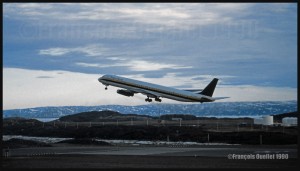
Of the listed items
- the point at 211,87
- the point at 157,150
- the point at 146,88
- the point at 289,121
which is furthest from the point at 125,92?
the point at 289,121

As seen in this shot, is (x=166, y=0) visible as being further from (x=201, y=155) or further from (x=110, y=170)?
(x=201, y=155)

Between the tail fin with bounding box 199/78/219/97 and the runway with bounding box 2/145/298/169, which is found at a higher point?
the tail fin with bounding box 199/78/219/97

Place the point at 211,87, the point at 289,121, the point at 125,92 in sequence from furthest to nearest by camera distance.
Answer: the point at 289,121, the point at 125,92, the point at 211,87

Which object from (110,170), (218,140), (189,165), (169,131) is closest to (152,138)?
(169,131)

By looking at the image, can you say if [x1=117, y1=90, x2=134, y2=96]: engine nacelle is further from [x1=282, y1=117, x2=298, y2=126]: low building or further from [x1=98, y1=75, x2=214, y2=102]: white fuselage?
[x1=282, y1=117, x2=298, y2=126]: low building

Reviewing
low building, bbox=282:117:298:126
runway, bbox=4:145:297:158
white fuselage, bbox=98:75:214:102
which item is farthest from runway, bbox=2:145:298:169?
white fuselage, bbox=98:75:214:102

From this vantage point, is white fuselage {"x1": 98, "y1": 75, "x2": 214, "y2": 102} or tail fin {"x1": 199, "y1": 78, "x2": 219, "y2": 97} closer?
tail fin {"x1": 199, "y1": 78, "x2": 219, "y2": 97}

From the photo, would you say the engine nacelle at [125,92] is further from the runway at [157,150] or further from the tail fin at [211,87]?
the tail fin at [211,87]

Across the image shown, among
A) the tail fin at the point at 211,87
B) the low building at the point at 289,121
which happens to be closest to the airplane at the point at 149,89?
the tail fin at the point at 211,87

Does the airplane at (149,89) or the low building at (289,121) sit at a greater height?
the airplane at (149,89)

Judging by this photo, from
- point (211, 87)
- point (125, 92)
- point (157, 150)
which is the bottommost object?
point (157, 150)

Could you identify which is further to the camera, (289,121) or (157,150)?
(157,150)

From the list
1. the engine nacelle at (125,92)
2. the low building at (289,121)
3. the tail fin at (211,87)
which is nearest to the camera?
the tail fin at (211,87)

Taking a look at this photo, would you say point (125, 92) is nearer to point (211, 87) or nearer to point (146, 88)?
point (146, 88)
